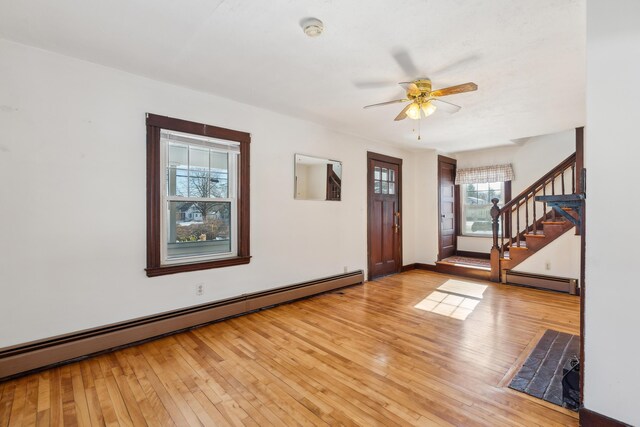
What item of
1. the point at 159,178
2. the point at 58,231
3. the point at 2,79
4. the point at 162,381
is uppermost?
the point at 2,79

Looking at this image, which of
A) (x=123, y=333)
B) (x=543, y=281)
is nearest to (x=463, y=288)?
(x=543, y=281)

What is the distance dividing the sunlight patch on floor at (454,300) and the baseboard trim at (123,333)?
6.05ft

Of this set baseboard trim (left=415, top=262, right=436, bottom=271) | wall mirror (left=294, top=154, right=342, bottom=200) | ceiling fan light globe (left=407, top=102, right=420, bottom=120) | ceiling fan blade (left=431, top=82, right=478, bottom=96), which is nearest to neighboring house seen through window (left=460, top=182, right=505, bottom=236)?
baseboard trim (left=415, top=262, right=436, bottom=271)

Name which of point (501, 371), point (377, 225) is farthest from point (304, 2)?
point (377, 225)

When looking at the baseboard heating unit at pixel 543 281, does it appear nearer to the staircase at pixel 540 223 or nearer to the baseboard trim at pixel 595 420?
the staircase at pixel 540 223

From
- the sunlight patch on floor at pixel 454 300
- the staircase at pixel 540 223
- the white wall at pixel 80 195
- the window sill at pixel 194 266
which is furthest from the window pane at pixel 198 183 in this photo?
the staircase at pixel 540 223

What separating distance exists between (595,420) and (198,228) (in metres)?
3.58

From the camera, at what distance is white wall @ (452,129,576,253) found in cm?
545

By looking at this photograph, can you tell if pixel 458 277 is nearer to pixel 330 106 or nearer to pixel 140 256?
pixel 330 106

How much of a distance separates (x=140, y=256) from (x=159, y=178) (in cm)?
80

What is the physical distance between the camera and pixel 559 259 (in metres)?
4.61

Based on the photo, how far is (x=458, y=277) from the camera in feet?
18.2

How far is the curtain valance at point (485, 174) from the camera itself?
597cm

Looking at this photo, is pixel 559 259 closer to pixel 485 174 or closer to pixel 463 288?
pixel 463 288
